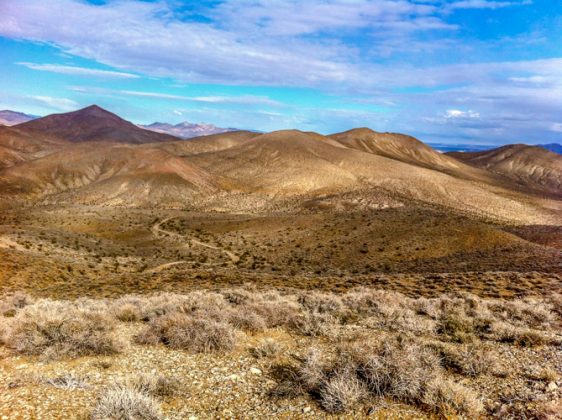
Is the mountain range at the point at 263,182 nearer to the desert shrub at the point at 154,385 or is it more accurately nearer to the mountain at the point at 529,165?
the desert shrub at the point at 154,385

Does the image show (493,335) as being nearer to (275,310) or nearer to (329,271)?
(275,310)

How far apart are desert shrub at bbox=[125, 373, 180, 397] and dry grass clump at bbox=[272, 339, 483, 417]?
1.72 m

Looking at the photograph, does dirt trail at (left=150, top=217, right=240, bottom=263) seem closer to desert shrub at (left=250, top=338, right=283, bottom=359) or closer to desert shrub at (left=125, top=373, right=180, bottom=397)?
desert shrub at (left=250, top=338, right=283, bottom=359)

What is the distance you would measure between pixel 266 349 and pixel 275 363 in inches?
17.4

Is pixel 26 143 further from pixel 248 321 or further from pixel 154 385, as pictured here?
pixel 154 385

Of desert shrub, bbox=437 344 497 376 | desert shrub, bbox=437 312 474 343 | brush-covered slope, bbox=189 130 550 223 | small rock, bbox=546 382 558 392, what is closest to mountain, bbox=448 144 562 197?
brush-covered slope, bbox=189 130 550 223

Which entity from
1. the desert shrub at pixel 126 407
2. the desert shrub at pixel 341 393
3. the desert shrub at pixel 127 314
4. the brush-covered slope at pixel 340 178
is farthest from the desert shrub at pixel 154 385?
the brush-covered slope at pixel 340 178

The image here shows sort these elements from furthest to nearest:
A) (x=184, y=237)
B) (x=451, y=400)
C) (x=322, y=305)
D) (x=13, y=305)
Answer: (x=184, y=237), (x=13, y=305), (x=322, y=305), (x=451, y=400)

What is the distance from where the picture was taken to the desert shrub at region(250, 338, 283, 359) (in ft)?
25.1

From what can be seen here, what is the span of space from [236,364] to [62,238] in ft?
103

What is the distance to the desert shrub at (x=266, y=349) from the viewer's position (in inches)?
301

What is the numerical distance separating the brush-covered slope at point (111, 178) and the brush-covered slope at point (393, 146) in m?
77.0

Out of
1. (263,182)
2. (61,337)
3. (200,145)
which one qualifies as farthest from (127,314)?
(200,145)

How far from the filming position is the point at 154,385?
6.07 meters
